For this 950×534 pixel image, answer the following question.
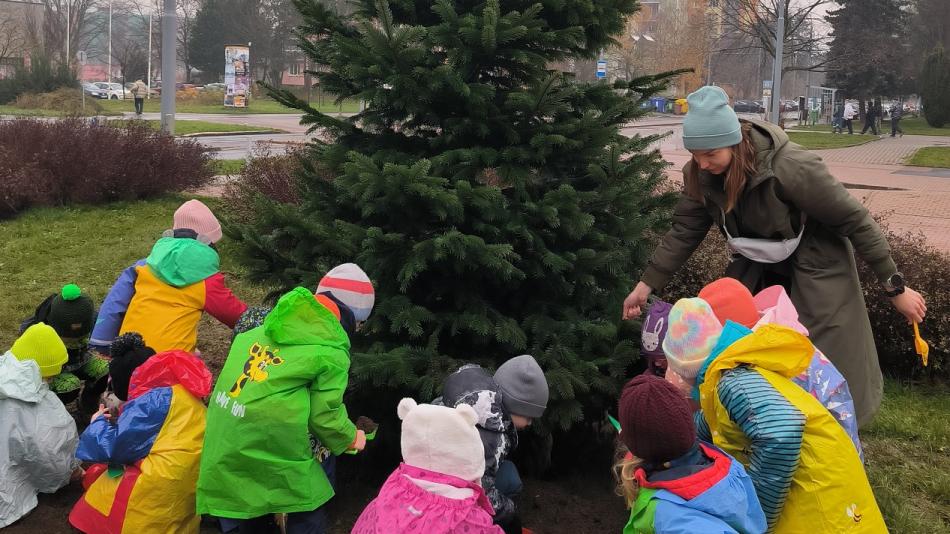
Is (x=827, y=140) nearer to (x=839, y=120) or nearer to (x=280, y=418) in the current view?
(x=839, y=120)

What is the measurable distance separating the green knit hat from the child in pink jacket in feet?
4.42

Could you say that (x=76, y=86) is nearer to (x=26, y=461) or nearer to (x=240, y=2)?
(x=240, y=2)

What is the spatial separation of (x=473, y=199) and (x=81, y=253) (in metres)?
6.62

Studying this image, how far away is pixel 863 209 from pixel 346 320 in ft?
6.56

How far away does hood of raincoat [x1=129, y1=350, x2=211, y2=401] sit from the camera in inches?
140

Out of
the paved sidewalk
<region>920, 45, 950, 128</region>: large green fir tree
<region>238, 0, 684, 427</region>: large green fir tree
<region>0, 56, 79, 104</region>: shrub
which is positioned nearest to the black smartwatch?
<region>238, 0, 684, 427</region>: large green fir tree

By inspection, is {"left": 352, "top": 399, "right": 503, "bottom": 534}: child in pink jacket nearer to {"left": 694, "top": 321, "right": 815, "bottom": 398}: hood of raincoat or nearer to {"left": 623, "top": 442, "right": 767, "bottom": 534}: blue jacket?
{"left": 623, "top": 442, "right": 767, "bottom": 534}: blue jacket

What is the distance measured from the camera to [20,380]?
12.7 feet

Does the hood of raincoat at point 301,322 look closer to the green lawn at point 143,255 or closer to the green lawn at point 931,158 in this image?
the green lawn at point 143,255

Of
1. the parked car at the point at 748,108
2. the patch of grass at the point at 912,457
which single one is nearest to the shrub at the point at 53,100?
the patch of grass at the point at 912,457

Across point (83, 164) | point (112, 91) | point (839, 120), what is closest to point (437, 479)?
point (83, 164)

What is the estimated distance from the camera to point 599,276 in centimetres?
390

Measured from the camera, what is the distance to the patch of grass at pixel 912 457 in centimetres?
386

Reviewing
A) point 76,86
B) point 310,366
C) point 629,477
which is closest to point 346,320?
point 310,366
